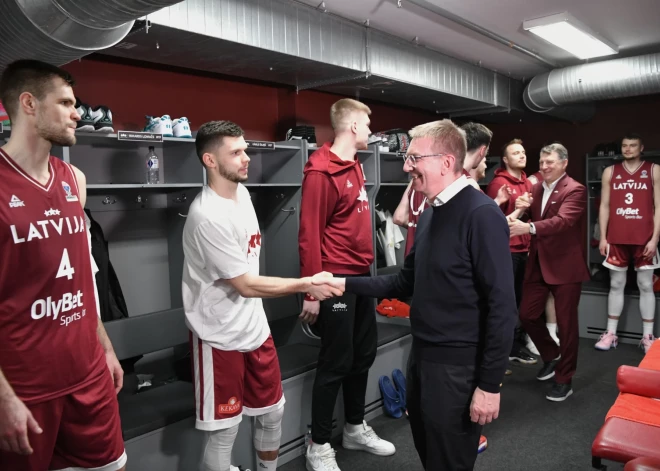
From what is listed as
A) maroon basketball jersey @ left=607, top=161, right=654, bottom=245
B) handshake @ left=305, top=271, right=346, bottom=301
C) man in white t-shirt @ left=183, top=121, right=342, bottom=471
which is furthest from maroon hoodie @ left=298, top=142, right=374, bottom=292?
maroon basketball jersey @ left=607, top=161, right=654, bottom=245

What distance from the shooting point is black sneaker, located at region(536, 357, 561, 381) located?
3.97 metres

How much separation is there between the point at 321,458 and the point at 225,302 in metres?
1.06

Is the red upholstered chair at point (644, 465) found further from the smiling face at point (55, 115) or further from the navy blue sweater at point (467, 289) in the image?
the smiling face at point (55, 115)

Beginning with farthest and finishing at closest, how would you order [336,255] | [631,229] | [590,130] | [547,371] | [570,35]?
[590,130] → [631,229] → [570,35] → [547,371] → [336,255]

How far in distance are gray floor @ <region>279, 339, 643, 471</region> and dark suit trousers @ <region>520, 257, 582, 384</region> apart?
240 mm

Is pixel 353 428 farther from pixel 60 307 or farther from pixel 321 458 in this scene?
pixel 60 307

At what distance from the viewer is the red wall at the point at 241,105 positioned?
10.8 ft

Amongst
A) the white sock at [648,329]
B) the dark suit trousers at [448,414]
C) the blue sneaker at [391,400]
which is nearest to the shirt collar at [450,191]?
the dark suit trousers at [448,414]

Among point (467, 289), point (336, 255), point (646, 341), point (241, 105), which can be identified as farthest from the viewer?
point (646, 341)

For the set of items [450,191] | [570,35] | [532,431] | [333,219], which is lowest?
[532,431]

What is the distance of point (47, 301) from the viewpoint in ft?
5.11

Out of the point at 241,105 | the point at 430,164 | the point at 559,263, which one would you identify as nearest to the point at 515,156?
the point at 559,263

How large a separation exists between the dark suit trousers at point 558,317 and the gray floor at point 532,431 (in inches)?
9.5

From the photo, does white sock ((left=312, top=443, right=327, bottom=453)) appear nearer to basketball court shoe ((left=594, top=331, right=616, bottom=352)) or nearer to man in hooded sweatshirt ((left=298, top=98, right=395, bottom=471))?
man in hooded sweatshirt ((left=298, top=98, right=395, bottom=471))
